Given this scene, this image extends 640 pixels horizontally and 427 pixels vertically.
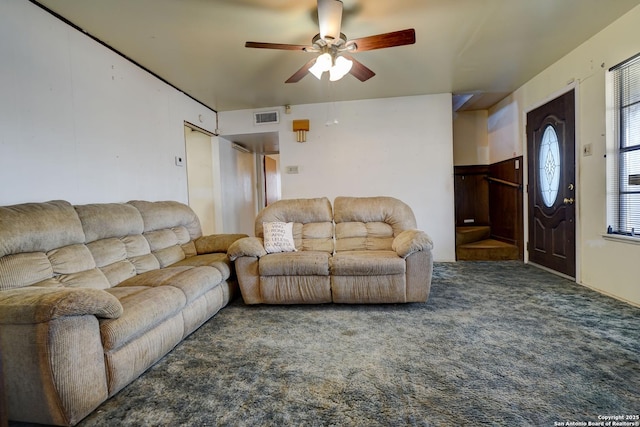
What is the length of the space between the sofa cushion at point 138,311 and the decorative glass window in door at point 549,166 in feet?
13.6

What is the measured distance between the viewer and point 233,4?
210 cm

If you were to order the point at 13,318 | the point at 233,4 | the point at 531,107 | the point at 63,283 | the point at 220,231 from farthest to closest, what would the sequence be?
the point at 220,231 < the point at 531,107 < the point at 233,4 < the point at 63,283 < the point at 13,318

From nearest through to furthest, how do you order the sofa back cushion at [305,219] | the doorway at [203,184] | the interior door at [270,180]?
1. the sofa back cushion at [305,219]
2. the doorway at [203,184]
3. the interior door at [270,180]

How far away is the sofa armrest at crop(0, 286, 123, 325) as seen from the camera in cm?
Answer: 116

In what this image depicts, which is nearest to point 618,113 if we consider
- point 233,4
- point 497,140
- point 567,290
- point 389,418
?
point 567,290

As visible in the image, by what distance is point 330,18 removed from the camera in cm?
204

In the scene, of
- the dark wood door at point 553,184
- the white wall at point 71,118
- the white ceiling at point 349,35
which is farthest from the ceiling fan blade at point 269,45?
the dark wood door at point 553,184

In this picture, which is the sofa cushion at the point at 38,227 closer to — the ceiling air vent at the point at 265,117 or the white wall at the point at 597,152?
the ceiling air vent at the point at 265,117

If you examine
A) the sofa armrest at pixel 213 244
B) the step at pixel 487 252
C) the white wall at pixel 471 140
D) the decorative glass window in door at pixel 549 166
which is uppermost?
the white wall at pixel 471 140

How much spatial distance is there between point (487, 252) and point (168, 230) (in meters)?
4.31

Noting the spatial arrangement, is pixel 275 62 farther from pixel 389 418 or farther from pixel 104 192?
pixel 389 418

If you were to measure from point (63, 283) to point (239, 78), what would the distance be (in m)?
2.73

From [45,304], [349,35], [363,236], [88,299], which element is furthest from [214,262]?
[349,35]

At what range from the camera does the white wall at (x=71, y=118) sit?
1.89 m
